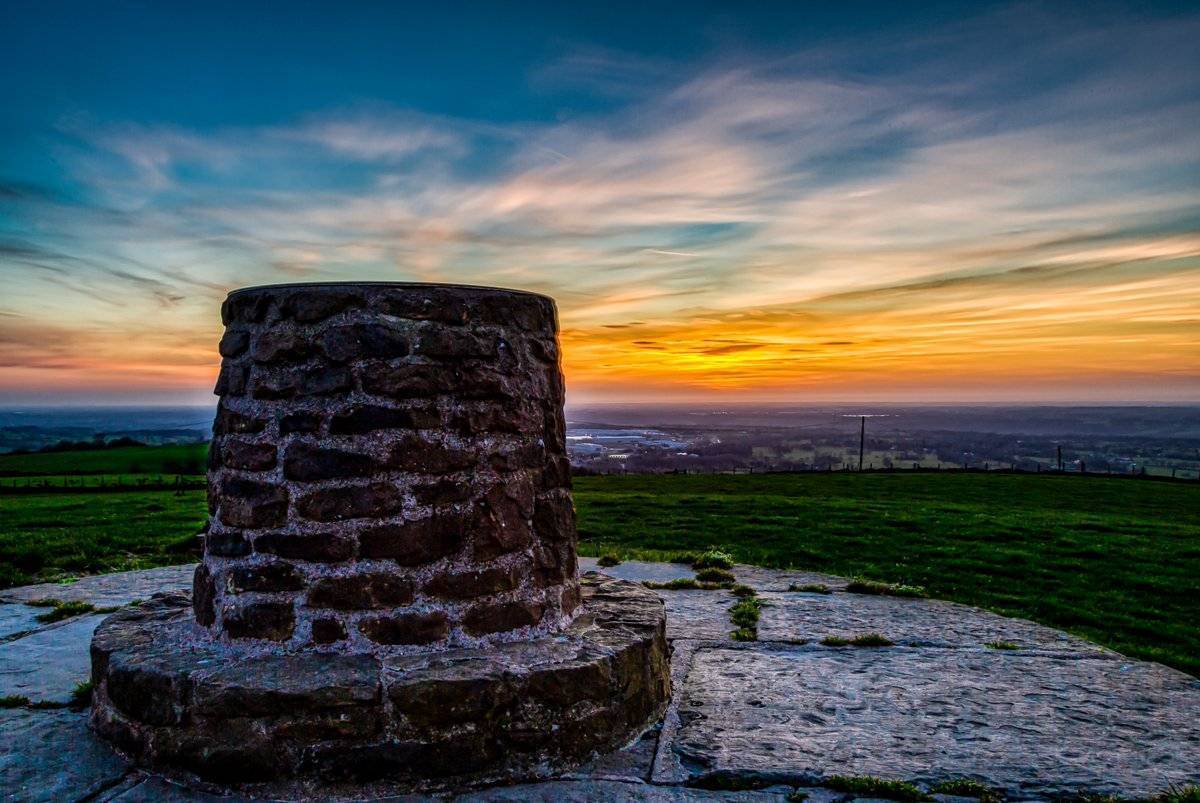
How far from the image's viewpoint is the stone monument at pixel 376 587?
4.12 meters

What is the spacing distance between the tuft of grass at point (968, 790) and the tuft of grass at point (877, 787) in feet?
0.40

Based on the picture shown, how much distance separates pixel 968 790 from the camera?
4039 millimetres

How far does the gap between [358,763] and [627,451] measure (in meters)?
43.2

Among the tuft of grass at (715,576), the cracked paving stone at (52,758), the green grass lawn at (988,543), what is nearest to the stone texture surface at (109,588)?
the cracked paving stone at (52,758)

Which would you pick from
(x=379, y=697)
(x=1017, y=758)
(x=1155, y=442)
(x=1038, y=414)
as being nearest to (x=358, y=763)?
(x=379, y=697)

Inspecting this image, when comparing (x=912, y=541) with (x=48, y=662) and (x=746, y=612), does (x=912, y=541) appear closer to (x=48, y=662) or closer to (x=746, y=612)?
(x=746, y=612)

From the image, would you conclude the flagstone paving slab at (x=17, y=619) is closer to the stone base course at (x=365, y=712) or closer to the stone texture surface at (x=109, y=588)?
the stone texture surface at (x=109, y=588)

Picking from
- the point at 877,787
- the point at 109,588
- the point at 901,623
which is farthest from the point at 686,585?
the point at 109,588

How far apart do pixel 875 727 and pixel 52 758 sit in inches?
179

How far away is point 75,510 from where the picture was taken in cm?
1645

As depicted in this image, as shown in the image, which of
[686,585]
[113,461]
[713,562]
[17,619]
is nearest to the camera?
[17,619]

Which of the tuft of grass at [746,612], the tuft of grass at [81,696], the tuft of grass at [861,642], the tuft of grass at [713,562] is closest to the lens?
the tuft of grass at [81,696]

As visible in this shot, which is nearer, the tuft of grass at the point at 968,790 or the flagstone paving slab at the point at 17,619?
the tuft of grass at the point at 968,790

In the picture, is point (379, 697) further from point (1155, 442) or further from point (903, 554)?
point (1155, 442)
